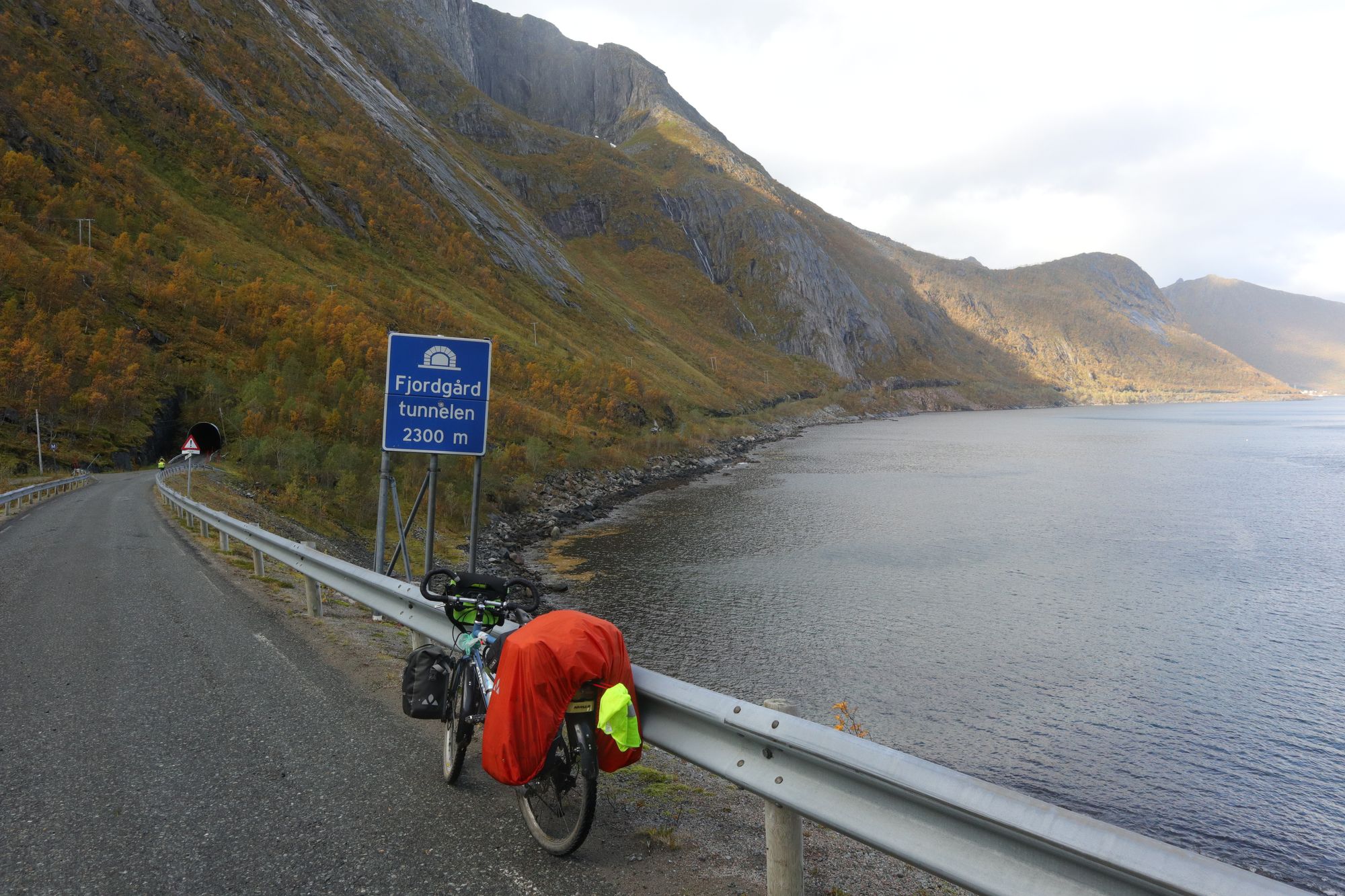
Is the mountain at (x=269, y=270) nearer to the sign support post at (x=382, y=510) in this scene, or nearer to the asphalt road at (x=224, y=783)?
the sign support post at (x=382, y=510)

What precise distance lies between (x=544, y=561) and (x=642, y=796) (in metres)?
29.6

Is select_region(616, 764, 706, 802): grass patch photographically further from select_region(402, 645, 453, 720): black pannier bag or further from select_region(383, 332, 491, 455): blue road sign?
select_region(383, 332, 491, 455): blue road sign

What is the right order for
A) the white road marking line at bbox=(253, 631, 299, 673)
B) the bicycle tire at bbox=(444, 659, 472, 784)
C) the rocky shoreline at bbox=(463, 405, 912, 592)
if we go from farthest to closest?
the rocky shoreline at bbox=(463, 405, 912, 592) → the white road marking line at bbox=(253, 631, 299, 673) → the bicycle tire at bbox=(444, 659, 472, 784)

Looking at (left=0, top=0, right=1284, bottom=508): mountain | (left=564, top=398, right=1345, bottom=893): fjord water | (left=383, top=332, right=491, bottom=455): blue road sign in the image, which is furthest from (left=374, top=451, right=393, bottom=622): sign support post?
(left=0, top=0, right=1284, bottom=508): mountain

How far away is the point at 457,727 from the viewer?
501 cm

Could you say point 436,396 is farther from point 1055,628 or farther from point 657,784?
point 1055,628

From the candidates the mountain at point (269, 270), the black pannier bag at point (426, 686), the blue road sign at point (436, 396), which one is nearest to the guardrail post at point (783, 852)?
the black pannier bag at point (426, 686)

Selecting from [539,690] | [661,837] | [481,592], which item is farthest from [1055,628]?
[539,690]

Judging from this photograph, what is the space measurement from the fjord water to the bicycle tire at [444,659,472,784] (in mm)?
10096

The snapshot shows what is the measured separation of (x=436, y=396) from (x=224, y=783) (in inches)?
180

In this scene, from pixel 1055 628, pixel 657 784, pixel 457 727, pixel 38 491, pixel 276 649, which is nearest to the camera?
pixel 457 727

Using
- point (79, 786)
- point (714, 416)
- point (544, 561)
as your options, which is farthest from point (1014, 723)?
point (714, 416)

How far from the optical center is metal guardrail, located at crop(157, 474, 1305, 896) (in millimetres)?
2389

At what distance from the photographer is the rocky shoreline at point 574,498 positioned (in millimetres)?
35125
